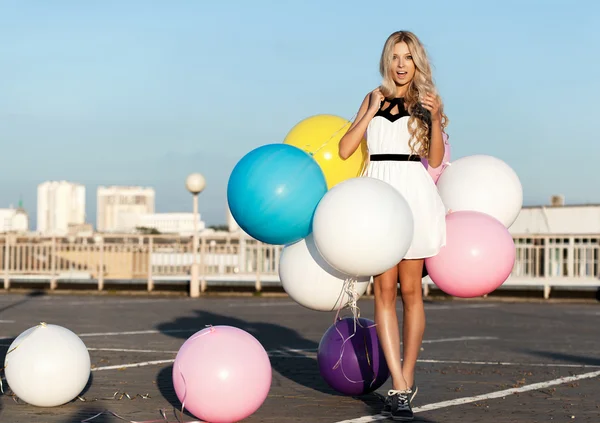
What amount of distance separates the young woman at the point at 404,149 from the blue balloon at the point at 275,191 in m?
0.35

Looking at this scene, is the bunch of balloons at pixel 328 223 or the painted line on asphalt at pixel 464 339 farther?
the painted line on asphalt at pixel 464 339

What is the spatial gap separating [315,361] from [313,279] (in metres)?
3.13

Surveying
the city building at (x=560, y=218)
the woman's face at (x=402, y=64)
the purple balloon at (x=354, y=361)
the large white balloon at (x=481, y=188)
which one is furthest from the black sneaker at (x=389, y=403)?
the city building at (x=560, y=218)

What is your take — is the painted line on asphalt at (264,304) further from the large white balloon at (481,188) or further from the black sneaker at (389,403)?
the black sneaker at (389,403)

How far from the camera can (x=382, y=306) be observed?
6.03 meters

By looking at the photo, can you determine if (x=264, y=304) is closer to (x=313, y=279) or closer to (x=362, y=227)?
(x=313, y=279)

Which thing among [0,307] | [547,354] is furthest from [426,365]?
[0,307]

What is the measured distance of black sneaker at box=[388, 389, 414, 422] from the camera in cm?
564

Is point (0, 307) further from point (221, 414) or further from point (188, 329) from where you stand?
point (221, 414)

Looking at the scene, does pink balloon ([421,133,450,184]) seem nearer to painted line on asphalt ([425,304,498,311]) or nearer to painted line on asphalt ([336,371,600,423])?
painted line on asphalt ([336,371,600,423])

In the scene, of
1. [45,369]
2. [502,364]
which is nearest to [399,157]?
[45,369]

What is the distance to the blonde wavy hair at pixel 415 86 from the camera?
582 cm

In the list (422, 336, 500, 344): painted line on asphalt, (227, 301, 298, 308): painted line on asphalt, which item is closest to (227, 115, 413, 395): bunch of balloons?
(422, 336, 500, 344): painted line on asphalt

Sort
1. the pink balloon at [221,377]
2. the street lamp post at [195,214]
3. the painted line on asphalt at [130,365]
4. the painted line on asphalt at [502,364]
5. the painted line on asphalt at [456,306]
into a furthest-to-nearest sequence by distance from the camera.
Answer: the street lamp post at [195,214]
the painted line on asphalt at [456,306]
the painted line on asphalt at [502,364]
the painted line on asphalt at [130,365]
the pink balloon at [221,377]
